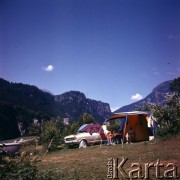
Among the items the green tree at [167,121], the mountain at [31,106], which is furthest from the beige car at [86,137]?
the mountain at [31,106]

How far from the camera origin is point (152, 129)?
21.4m

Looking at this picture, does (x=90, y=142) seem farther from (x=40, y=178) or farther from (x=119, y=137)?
(x=40, y=178)

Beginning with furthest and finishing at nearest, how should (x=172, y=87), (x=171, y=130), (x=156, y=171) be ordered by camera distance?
(x=172, y=87), (x=171, y=130), (x=156, y=171)

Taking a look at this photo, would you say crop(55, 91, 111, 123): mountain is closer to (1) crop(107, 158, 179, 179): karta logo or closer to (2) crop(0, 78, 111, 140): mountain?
(2) crop(0, 78, 111, 140): mountain

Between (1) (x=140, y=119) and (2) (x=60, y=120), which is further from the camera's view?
(2) (x=60, y=120)

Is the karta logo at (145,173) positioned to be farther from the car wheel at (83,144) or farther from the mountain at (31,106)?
the mountain at (31,106)

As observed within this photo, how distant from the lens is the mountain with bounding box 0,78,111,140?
2984 inches

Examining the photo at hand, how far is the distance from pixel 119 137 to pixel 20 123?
62.6 meters

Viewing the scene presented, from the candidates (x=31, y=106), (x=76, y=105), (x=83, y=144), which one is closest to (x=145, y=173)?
(x=83, y=144)

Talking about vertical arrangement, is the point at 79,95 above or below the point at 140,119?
above

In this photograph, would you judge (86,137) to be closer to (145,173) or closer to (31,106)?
(145,173)

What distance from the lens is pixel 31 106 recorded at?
9862cm

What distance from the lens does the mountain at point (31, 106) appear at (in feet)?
249

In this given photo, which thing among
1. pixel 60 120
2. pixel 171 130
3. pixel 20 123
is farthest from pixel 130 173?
pixel 20 123
